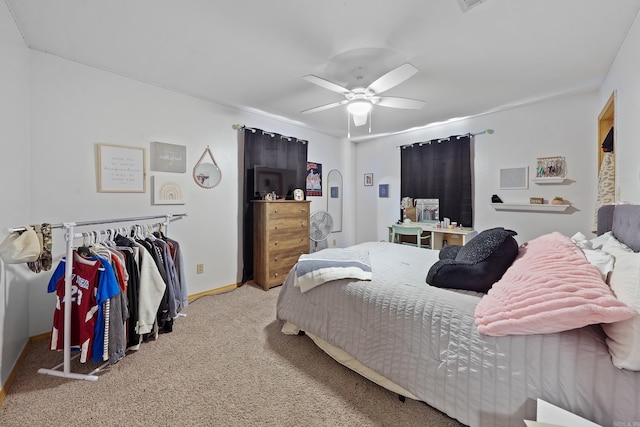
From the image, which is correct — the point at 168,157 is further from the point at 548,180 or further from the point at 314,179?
the point at 548,180

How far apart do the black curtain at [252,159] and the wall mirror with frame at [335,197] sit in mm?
1093

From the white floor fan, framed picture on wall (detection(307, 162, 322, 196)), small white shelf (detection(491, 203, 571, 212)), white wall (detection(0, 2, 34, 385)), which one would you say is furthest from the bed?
framed picture on wall (detection(307, 162, 322, 196))

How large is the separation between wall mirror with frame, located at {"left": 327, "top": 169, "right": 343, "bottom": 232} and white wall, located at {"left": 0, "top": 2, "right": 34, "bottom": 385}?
3.78m

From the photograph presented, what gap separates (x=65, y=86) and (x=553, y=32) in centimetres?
391

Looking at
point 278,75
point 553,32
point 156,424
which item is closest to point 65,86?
point 278,75

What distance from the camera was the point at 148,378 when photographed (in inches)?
67.4

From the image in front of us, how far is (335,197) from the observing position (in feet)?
16.6

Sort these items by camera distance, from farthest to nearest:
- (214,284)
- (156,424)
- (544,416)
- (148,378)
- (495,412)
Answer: (214,284) → (148,378) → (156,424) → (495,412) → (544,416)

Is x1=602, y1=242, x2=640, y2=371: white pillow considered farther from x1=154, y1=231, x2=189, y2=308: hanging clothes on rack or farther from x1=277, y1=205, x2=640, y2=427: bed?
x1=154, y1=231, x2=189, y2=308: hanging clothes on rack

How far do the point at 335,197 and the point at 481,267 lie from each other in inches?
142

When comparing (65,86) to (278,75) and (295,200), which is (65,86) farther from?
(295,200)

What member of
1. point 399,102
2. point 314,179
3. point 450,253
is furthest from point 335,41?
point 314,179

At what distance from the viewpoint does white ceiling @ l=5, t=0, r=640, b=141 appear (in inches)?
64.9

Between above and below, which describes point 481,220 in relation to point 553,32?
below
